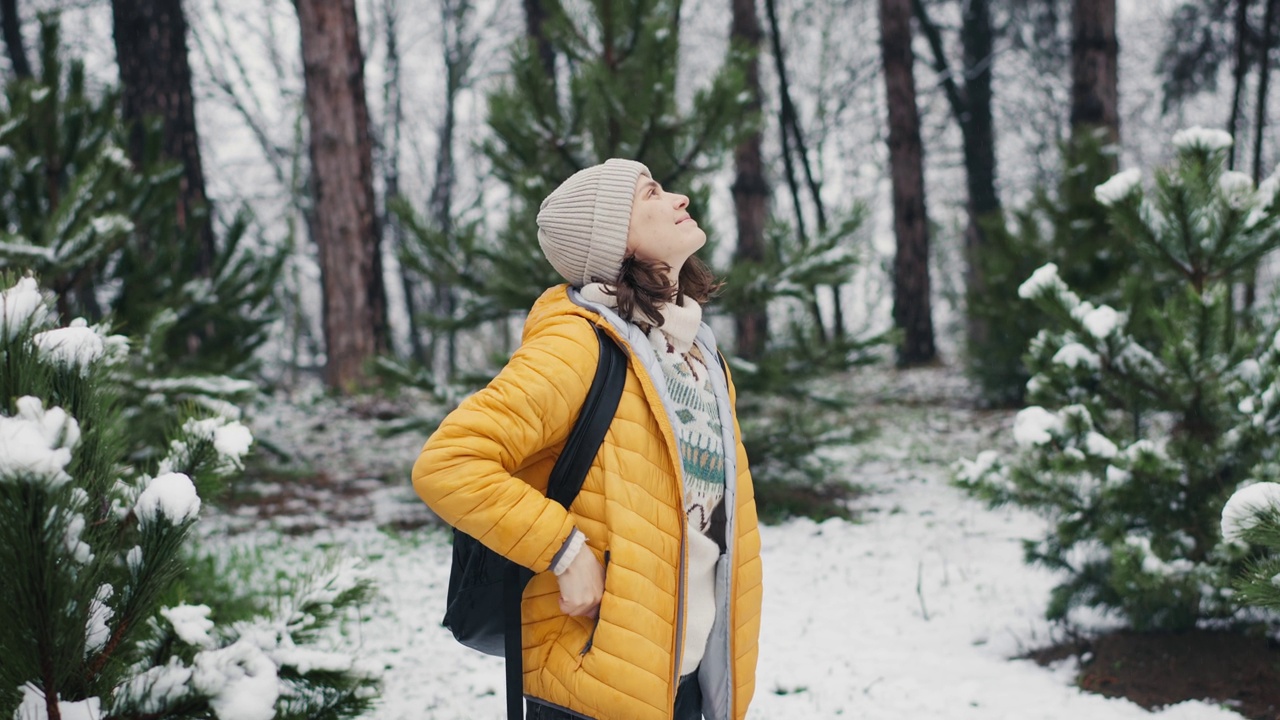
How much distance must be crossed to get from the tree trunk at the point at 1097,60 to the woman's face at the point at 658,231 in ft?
23.5

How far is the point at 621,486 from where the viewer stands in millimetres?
1634

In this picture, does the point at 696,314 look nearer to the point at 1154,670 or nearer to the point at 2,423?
the point at 2,423

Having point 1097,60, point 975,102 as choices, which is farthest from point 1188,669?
point 975,102

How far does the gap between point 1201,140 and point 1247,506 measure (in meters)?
1.74

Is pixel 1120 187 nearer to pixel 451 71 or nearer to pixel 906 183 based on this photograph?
pixel 906 183

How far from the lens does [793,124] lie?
13.4 meters

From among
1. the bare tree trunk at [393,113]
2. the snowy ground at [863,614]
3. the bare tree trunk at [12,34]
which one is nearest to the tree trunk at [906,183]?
the snowy ground at [863,614]

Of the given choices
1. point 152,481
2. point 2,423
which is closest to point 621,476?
point 152,481

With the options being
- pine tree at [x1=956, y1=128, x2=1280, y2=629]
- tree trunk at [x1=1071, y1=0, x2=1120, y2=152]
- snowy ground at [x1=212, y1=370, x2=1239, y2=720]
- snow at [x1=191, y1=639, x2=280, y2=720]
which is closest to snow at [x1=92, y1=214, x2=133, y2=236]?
snowy ground at [x1=212, y1=370, x2=1239, y2=720]

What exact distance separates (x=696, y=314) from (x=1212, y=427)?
84.8 inches

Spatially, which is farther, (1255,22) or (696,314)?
(1255,22)

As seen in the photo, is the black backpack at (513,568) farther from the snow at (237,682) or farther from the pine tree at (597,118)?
the pine tree at (597,118)

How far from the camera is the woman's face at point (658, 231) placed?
1775mm

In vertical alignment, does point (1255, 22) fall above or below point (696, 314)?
above
